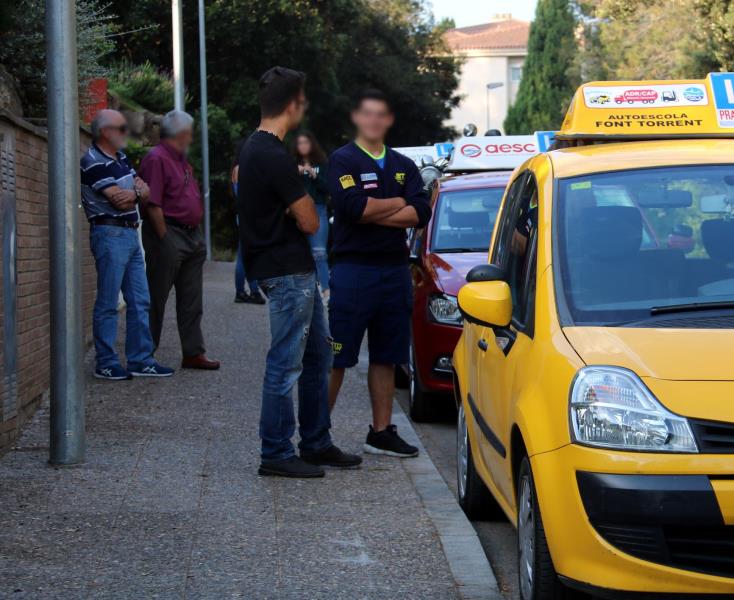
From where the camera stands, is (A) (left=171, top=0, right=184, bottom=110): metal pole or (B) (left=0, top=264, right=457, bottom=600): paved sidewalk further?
(A) (left=171, top=0, right=184, bottom=110): metal pole

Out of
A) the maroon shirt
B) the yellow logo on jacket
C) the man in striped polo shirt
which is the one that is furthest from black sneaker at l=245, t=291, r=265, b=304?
the yellow logo on jacket

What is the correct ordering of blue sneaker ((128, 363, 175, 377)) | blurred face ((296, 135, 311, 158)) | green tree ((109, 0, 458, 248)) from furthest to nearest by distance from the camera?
green tree ((109, 0, 458, 248))
blurred face ((296, 135, 311, 158))
blue sneaker ((128, 363, 175, 377))

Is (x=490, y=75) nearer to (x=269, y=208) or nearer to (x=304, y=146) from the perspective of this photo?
(x=304, y=146)

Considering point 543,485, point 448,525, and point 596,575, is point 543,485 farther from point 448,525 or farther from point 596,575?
point 448,525

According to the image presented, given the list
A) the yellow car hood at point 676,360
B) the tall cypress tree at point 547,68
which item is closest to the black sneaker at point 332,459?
the yellow car hood at point 676,360

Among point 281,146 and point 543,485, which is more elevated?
point 281,146

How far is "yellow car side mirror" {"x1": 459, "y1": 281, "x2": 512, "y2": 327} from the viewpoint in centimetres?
479

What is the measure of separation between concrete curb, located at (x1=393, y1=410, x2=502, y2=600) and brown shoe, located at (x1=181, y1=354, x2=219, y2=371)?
9.96 feet

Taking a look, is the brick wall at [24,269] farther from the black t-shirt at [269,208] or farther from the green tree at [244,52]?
the green tree at [244,52]

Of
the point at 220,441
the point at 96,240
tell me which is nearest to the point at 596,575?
the point at 220,441

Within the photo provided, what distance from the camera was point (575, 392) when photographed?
3918 millimetres

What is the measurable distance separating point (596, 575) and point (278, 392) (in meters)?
2.88

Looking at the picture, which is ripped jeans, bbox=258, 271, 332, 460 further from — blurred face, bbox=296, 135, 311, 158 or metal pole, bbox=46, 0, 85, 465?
blurred face, bbox=296, 135, 311, 158

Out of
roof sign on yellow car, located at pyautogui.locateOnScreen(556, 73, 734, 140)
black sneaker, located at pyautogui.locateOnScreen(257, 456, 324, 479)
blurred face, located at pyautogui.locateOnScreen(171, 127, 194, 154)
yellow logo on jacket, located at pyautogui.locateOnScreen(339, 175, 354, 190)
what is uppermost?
blurred face, located at pyautogui.locateOnScreen(171, 127, 194, 154)
